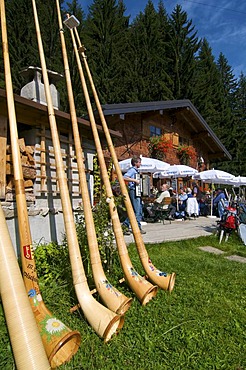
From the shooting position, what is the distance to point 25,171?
3.57 meters

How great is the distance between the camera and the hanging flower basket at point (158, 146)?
42.0ft

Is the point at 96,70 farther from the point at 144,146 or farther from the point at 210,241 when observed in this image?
the point at 210,241

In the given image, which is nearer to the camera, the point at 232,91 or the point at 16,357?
the point at 16,357

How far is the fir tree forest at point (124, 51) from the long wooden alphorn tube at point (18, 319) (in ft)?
44.0

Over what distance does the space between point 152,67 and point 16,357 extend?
22.1 meters

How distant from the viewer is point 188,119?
1530cm

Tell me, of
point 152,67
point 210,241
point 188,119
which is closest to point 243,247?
point 210,241

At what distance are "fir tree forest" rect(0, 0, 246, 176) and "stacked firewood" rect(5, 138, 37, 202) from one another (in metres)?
11.2

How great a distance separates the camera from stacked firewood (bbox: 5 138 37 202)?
3.44 meters

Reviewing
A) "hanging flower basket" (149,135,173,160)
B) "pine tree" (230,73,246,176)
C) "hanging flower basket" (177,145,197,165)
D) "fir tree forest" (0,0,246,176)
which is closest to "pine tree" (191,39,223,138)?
"fir tree forest" (0,0,246,176)

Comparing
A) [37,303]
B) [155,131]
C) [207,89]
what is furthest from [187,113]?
[37,303]

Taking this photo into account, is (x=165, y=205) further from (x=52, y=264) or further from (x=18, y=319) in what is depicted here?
(x=18, y=319)

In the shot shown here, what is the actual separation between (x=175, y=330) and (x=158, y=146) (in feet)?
36.2

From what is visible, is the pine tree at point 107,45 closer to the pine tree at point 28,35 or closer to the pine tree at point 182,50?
the pine tree at point 28,35
